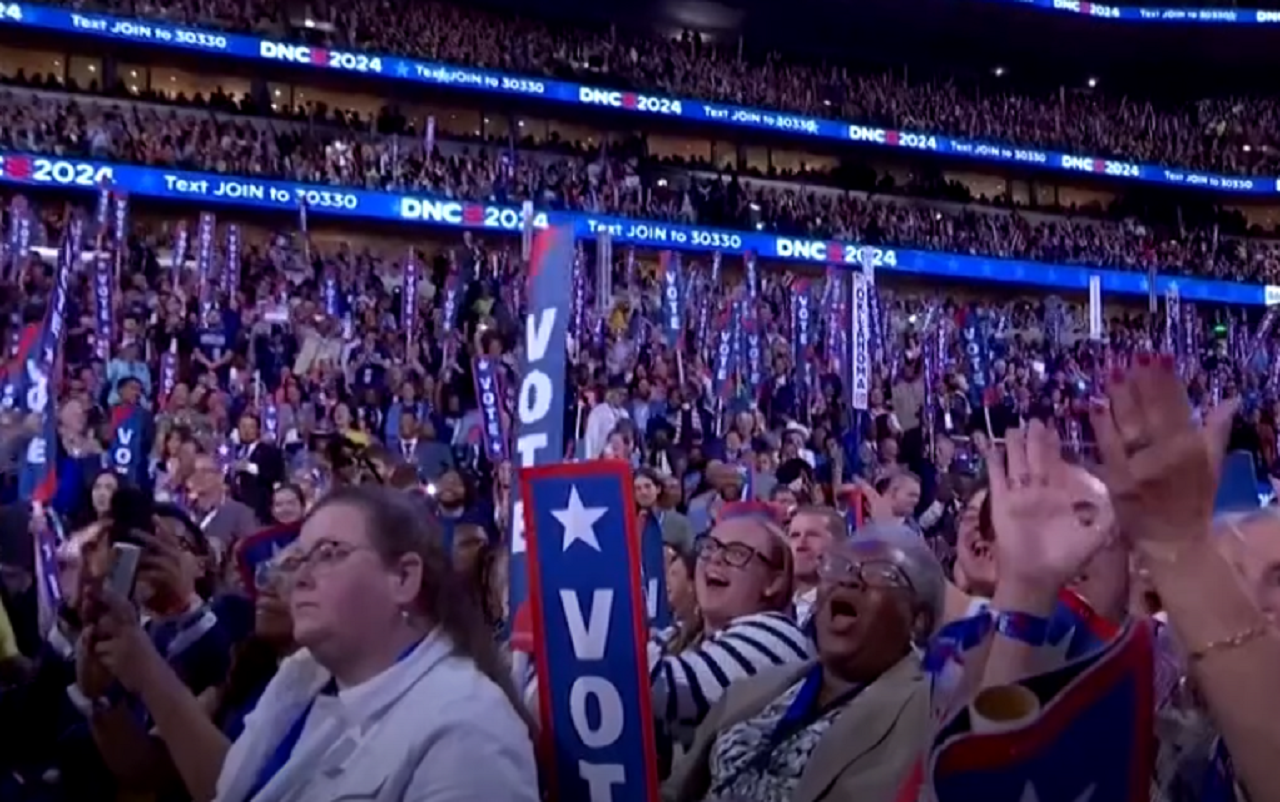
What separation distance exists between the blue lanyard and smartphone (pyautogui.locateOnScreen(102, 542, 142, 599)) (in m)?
0.61

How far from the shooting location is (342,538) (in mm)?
2559

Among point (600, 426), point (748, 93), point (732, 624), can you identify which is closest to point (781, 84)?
point (748, 93)

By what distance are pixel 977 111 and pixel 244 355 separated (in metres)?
21.7

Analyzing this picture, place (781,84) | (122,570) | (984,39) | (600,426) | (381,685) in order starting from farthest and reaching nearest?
(984,39) < (781,84) < (600,426) < (122,570) < (381,685)

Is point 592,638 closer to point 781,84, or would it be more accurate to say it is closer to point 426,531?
point 426,531

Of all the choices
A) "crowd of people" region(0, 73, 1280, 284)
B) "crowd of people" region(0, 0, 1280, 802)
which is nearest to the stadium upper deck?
"crowd of people" region(0, 73, 1280, 284)

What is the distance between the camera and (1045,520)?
2.02 m

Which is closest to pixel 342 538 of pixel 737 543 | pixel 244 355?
pixel 737 543

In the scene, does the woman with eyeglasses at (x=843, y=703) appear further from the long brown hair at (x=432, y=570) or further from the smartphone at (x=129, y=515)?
the smartphone at (x=129, y=515)

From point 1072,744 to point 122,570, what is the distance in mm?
2159

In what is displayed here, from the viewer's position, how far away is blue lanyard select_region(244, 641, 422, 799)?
251 cm

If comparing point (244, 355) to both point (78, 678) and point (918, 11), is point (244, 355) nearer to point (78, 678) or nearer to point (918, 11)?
point (78, 678)

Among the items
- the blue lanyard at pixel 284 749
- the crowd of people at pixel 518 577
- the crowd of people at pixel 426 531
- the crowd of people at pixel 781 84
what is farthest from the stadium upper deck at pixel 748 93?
the blue lanyard at pixel 284 749

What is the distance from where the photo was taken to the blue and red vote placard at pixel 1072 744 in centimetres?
161
